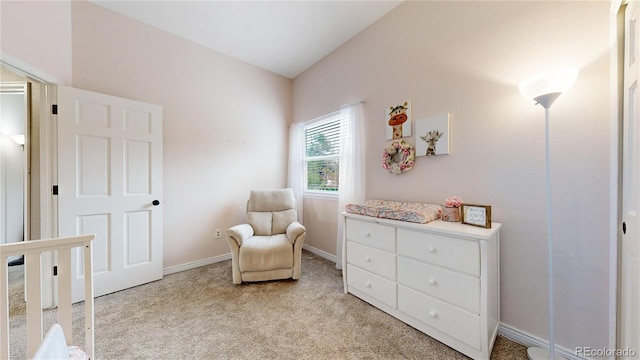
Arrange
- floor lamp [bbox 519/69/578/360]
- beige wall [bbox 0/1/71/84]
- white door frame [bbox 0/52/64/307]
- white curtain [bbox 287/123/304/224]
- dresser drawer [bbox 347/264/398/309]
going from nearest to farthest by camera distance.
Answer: floor lamp [bbox 519/69/578/360]
beige wall [bbox 0/1/71/84]
dresser drawer [bbox 347/264/398/309]
white door frame [bbox 0/52/64/307]
white curtain [bbox 287/123/304/224]

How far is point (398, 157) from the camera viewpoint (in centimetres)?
222

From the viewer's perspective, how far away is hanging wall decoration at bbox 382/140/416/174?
82.4 inches

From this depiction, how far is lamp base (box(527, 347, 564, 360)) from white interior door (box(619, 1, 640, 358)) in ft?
1.08

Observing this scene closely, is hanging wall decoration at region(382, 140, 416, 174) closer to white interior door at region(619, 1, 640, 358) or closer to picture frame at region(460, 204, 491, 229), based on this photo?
picture frame at region(460, 204, 491, 229)

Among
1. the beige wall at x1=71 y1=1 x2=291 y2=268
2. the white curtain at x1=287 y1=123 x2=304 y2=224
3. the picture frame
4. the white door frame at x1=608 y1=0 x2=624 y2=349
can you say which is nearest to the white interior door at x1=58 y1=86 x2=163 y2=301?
the beige wall at x1=71 y1=1 x2=291 y2=268

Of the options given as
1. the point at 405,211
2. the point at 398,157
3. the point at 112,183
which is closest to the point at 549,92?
the point at 405,211

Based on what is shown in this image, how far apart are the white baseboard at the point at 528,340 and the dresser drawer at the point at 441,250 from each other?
2.13 ft

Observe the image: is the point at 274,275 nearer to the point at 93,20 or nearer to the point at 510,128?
the point at 510,128

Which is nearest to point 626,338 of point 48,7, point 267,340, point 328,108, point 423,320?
point 423,320

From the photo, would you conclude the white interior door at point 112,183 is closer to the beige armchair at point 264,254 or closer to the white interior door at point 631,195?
the beige armchair at point 264,254

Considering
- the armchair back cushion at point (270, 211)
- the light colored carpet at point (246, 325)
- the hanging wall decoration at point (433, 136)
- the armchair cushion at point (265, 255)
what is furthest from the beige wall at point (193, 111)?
the hanging wall decoration at point (433, 136)

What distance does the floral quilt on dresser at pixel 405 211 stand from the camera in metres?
1.65

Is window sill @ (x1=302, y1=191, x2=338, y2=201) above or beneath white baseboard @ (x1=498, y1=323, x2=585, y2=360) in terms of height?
above

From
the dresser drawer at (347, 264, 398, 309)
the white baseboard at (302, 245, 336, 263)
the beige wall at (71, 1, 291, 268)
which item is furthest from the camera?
the white baseboard at (302, 245, 336, 263)
